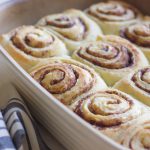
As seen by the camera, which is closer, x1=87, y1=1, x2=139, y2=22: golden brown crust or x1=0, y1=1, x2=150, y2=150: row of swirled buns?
x1=0, y1=1, x2=150, y2=150: row of swirled buns

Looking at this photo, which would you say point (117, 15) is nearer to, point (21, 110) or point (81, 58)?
point (81, 58)

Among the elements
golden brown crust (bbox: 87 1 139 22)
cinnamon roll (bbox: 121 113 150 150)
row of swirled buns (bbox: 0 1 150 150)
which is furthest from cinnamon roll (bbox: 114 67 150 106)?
golden brown crust (bbox: 87 1 139 22)

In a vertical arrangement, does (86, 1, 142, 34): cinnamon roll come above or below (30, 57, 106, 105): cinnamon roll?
below

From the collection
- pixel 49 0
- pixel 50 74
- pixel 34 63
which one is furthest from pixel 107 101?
pixel 49 0

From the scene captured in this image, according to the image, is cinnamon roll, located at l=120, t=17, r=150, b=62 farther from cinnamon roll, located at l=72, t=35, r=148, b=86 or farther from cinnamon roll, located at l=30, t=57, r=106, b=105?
cinnamon roll, located at l=30, t=57, r=106, b=105

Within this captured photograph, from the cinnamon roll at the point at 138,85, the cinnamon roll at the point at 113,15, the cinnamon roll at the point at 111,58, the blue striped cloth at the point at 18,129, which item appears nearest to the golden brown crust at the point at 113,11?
the cinnamon roll at the point at 113,15

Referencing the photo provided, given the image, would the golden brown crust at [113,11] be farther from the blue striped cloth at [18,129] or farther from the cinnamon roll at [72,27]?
the blue striped cloth at [18,129]
